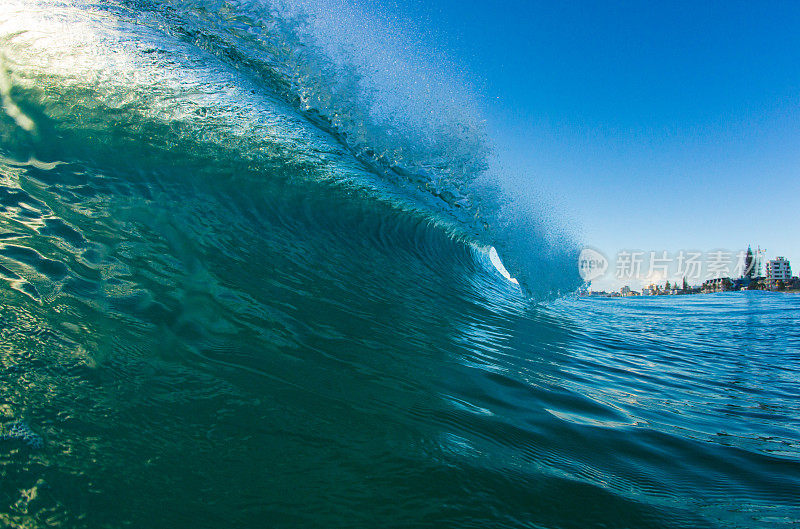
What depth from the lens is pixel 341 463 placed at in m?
1.32

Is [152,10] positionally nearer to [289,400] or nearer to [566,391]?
[289,400]

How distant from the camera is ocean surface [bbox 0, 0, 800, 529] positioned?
119cm

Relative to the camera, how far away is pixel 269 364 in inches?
77.5

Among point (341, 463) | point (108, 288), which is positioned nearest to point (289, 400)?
point (341, 463)

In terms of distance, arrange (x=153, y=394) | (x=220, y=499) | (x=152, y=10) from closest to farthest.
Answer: (x=220, y=499), (x=153, y=394), (x=152, y=10)

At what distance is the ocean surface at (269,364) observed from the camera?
1190 millimetres

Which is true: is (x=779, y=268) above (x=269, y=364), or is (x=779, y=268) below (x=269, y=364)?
above

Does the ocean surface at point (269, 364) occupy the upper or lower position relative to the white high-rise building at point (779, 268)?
lower

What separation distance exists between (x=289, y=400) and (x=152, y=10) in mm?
9321

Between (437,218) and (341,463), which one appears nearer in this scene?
(341,463)

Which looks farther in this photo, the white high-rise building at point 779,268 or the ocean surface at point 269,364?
the white high-rise building at point 779,268

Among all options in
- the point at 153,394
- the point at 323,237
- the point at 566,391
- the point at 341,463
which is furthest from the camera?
the point at 323,237

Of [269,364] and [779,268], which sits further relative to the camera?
[779,268]

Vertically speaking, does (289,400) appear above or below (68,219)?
below
